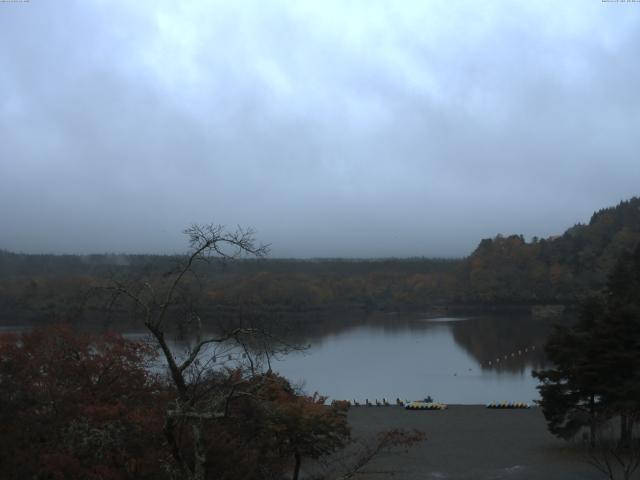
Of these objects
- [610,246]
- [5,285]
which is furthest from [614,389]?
[610,246]

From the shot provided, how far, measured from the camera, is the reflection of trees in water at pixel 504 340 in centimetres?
2816

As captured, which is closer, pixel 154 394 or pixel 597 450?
pixel 154 394

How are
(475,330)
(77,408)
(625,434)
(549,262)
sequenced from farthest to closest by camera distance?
1. (549,262)
2. (475,330)
3. (625,434)
4. (77,408)

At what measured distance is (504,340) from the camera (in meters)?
36.7

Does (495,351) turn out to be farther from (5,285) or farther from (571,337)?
(5,285)

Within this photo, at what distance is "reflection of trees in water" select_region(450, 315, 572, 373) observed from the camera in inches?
1109

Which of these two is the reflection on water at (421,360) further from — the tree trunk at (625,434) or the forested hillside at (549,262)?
the forested hillside at (549,262)

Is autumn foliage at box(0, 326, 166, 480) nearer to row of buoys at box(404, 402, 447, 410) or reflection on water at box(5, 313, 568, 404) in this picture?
reflection on water at box(5, 313, 568, 404)

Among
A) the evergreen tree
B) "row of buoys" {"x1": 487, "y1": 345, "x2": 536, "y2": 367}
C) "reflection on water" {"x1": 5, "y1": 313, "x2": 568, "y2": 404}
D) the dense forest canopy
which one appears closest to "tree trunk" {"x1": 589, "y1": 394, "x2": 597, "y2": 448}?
the evergreen tree

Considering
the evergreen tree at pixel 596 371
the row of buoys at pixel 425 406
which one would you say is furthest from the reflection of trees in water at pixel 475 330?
the evergreen tree at pixel 596 371

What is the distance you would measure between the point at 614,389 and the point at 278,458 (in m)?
5.91

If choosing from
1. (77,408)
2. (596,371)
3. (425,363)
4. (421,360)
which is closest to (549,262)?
(421,360)

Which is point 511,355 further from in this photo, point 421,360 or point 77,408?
point 77,408

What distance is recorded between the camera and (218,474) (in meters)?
6.26
